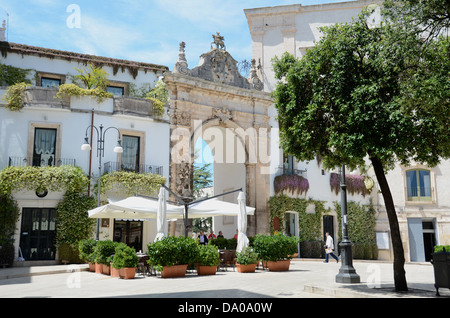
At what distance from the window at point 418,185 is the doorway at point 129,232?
686 inches

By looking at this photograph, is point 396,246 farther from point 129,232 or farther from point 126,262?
point 129,232

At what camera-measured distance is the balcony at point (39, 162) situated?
65.6ft

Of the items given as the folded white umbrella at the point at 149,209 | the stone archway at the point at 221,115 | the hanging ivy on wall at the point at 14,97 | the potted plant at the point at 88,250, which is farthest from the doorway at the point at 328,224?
the hanging ivy on wall at the point at 14,97

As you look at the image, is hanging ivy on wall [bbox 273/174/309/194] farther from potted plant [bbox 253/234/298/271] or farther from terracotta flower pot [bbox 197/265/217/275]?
terracotta flower pot [bbox 197/265/217/275]

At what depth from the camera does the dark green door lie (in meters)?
19.6

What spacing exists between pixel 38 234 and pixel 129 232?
435cm

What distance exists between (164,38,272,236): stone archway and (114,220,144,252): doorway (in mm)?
2752

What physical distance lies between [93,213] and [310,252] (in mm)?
15196

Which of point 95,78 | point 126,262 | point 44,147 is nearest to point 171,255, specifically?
point 126,262

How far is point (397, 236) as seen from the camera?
9945 millimetres

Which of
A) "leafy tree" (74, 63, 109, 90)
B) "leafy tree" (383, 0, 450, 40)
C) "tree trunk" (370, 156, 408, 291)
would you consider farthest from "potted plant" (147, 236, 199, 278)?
"leafy tree" (74, 63, 109, 90)

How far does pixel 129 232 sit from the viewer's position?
22312mm
